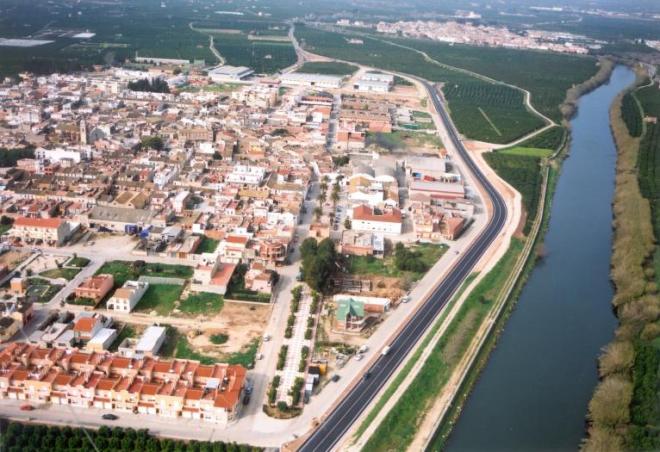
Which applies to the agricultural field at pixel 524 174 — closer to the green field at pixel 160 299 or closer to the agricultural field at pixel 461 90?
the agricultural field at pixel 461 90

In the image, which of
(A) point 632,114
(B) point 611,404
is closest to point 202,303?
(B) point 611,404

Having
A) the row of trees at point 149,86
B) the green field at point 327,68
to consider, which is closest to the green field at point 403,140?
the row of trees at point 149,86

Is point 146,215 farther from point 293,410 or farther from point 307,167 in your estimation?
point 293,410

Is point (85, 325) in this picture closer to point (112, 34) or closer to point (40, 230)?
point (40, 230)

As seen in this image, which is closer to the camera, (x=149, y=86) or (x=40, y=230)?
(x=40, y=230)

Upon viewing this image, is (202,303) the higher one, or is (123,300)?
(123,300)

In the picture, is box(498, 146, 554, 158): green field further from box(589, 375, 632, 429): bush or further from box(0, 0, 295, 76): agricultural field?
box(0, 0, 295, 76): agricultural field

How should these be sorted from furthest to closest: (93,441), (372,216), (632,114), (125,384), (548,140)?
(632,114) < (548,140) < (372,216) < (125,384) < (93,441)
